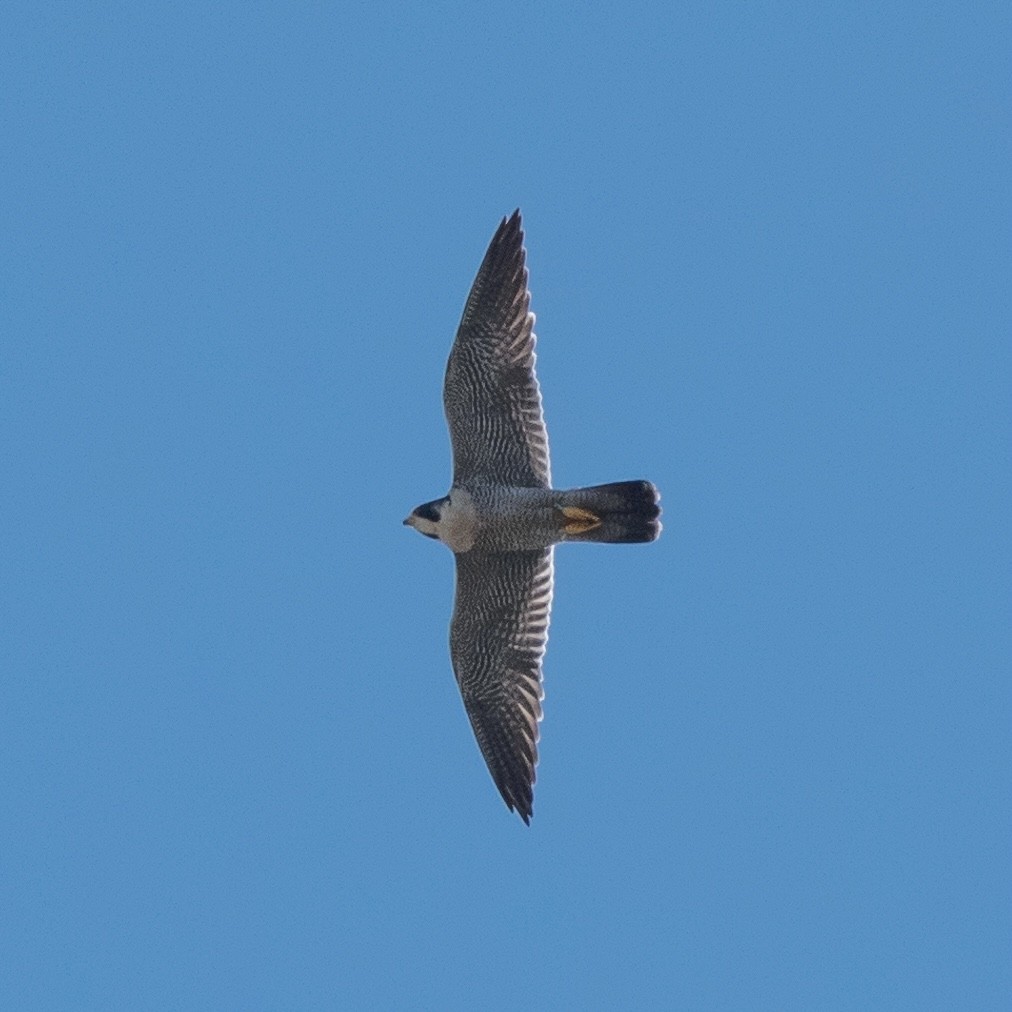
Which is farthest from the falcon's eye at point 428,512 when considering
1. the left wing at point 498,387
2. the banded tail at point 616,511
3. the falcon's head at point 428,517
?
the banded tail at point 616,511

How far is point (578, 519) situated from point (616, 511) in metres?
0.24

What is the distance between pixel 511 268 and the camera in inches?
603

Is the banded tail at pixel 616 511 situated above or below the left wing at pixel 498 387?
below

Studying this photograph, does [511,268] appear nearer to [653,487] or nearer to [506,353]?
[506,353]

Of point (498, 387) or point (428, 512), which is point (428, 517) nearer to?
point (428, 512)

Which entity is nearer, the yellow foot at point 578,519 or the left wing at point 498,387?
the yellow foot at point 578,519

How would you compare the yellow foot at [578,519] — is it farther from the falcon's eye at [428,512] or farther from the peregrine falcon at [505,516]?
the falcon's eye at [428,512]

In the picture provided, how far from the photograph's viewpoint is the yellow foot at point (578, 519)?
1495 cm

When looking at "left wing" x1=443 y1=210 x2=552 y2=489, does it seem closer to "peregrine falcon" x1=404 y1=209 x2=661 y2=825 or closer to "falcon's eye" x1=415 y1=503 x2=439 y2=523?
"peregrine falcon" x1=404 y1=209 x2=661 y2=825

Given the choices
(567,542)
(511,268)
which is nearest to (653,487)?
(567,542)

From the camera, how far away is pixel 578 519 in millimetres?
14977

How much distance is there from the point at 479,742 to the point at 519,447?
1882mm

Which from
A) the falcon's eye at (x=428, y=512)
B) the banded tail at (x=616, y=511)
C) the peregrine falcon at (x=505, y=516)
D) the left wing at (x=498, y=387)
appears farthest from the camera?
the falcon's eye at (x=428, y=512)

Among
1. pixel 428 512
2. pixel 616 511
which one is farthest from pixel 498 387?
pixel 616 511
